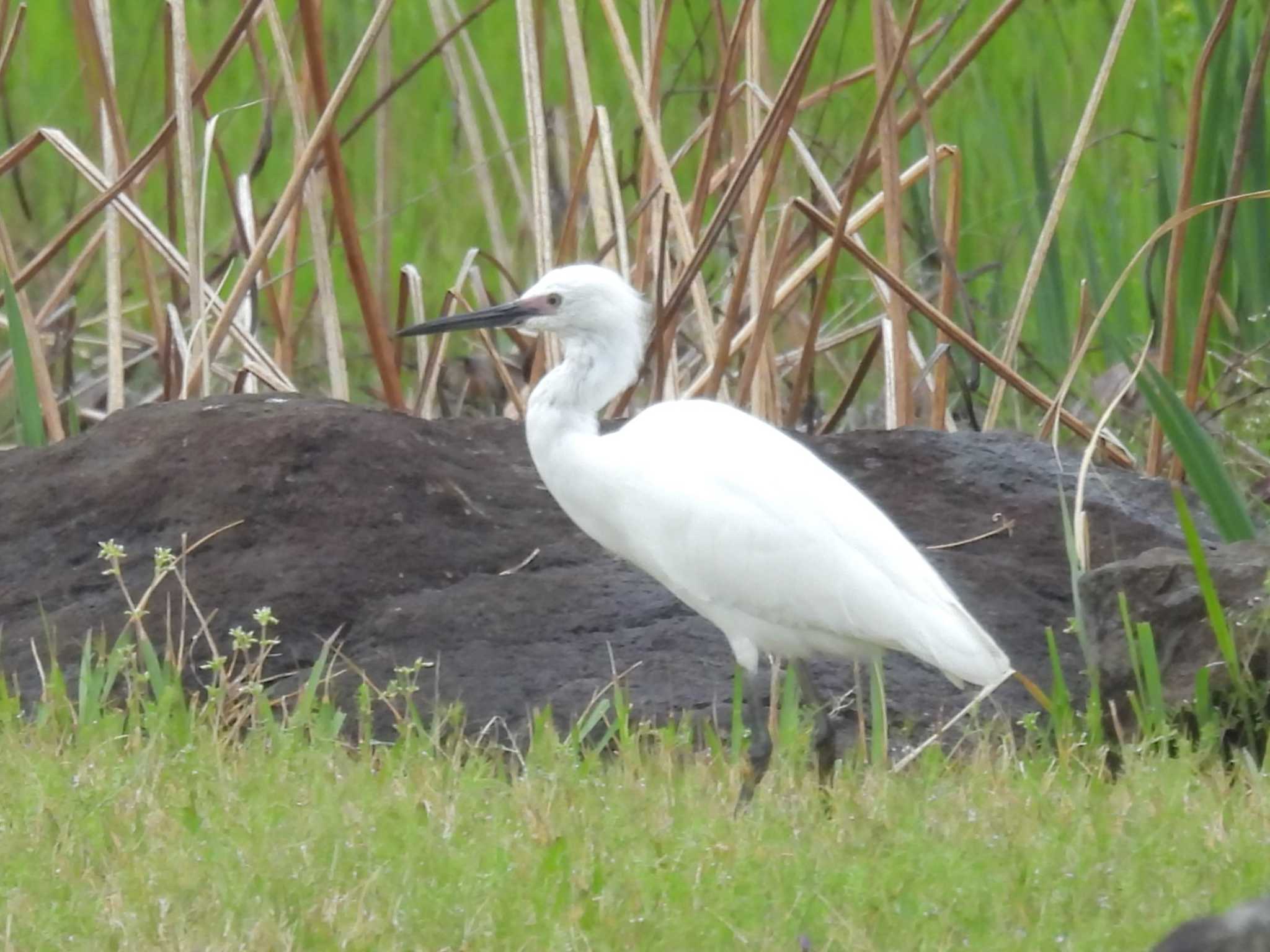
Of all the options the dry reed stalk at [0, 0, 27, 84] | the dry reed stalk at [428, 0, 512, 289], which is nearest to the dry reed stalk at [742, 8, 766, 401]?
the dry reed stalk at [428, 0, 512, 289]

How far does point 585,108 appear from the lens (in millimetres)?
4246

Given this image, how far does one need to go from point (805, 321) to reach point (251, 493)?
228 cm

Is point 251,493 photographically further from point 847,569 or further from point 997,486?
point 997,486

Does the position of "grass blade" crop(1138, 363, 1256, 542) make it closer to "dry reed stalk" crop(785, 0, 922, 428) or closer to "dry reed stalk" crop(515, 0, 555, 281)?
"dry reed stalk" crop(785, 0, 922, 428)

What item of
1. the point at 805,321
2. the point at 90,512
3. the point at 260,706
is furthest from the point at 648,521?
the point at 805,321

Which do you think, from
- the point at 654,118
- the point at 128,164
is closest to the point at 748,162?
the point at 654,118

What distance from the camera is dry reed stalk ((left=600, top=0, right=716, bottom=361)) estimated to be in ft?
13.0

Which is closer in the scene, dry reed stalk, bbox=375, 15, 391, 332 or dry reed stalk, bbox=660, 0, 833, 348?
dry reed stalk, bbox=660, 0, 833, 348

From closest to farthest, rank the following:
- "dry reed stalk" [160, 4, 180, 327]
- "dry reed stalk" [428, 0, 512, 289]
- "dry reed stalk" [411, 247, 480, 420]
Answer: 1. "dry reed stalk" [428, 0, 512, 289]
2. "dry reed stalk" [160, 4, 180, 327]
3. "dry reed stalk" [411, 247, 480, 420]

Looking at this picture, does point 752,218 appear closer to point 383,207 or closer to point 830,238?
point 830,238

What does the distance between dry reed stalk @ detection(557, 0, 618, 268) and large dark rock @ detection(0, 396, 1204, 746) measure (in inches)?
22.1

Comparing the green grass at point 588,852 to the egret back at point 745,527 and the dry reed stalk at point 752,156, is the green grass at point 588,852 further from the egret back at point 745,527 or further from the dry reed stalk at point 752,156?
the dry reed stalk at point 752,156

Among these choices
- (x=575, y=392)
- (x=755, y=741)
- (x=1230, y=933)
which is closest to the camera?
(x=1230, y=933)

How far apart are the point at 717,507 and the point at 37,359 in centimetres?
170
